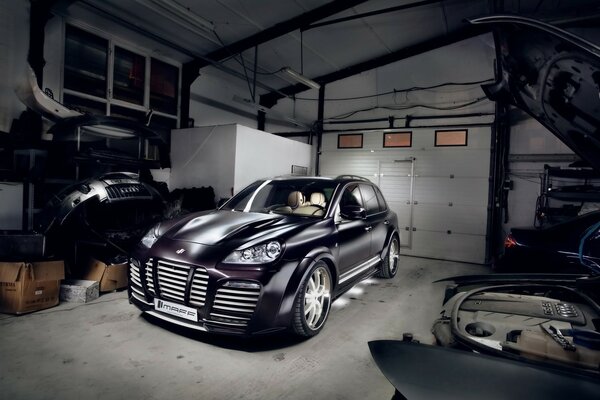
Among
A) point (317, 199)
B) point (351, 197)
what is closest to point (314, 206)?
point (317, 199)

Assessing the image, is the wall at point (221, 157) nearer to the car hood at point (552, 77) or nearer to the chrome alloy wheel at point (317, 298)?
the chrome alloy wheel at point (317, 298)

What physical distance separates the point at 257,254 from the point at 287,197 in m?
1.57

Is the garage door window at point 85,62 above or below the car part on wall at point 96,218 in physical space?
above

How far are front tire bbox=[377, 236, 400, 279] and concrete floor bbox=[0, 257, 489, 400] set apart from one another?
55.4 inches

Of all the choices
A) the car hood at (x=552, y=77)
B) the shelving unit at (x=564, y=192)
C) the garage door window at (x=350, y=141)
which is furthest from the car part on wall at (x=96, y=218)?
the shelving unit at (x=564, y=192)

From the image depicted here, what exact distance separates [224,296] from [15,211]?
4.13 metres

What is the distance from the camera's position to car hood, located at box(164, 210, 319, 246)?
9.29 ft

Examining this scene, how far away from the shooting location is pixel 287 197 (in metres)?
4.18

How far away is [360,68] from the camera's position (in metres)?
8.84

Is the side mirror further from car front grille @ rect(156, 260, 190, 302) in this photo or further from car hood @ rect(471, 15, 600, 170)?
car hood @ rect(471, 15, 600, 170)

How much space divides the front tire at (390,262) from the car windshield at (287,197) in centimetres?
168

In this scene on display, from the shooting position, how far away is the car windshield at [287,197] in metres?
3.74

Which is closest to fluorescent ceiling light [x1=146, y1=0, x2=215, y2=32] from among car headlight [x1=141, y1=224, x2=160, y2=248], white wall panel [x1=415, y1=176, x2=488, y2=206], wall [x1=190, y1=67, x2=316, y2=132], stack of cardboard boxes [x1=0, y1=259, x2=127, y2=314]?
wall [x1=190, y1=67, x2=316, y2=132]

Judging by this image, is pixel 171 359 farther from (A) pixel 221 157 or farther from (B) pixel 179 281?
(A) pixel 221 157
